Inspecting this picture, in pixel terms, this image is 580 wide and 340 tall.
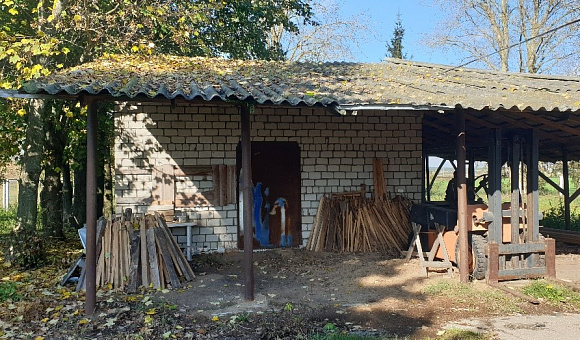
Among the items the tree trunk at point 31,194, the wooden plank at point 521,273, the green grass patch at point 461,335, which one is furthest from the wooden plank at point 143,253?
the wooden plank at point 521,273

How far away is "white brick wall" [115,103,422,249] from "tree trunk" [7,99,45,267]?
172 centimetres

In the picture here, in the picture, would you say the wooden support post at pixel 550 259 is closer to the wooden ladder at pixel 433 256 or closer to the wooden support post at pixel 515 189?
the wooden support post at pixel 515 189

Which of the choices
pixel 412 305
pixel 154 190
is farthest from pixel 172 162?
pixel 412 305

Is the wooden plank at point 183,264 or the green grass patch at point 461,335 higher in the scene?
the wooden plank at point 183,264

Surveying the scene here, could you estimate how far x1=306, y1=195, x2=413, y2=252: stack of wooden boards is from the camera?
10.1 m

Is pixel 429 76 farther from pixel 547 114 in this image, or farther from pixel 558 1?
pixel 558 1

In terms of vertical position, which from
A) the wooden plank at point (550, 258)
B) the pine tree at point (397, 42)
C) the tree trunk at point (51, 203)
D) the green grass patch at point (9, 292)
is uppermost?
the pine tree at point (397, 42)

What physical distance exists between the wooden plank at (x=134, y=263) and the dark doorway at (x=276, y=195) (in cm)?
304

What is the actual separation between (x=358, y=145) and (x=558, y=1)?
19.2 meters

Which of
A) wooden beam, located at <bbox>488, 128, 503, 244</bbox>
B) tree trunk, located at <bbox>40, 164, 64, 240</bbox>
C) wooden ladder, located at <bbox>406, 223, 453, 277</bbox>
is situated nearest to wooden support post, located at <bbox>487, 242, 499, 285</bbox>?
wooden beam, located at <bbox>488, 128, 503, 244</bbox>

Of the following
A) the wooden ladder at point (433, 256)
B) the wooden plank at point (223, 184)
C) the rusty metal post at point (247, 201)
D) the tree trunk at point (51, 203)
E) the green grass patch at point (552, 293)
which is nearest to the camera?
the rusty metal post at point (247, 201)

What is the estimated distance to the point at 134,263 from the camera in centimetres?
739

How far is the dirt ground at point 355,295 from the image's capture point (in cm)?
604

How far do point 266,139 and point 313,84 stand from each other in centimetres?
239
